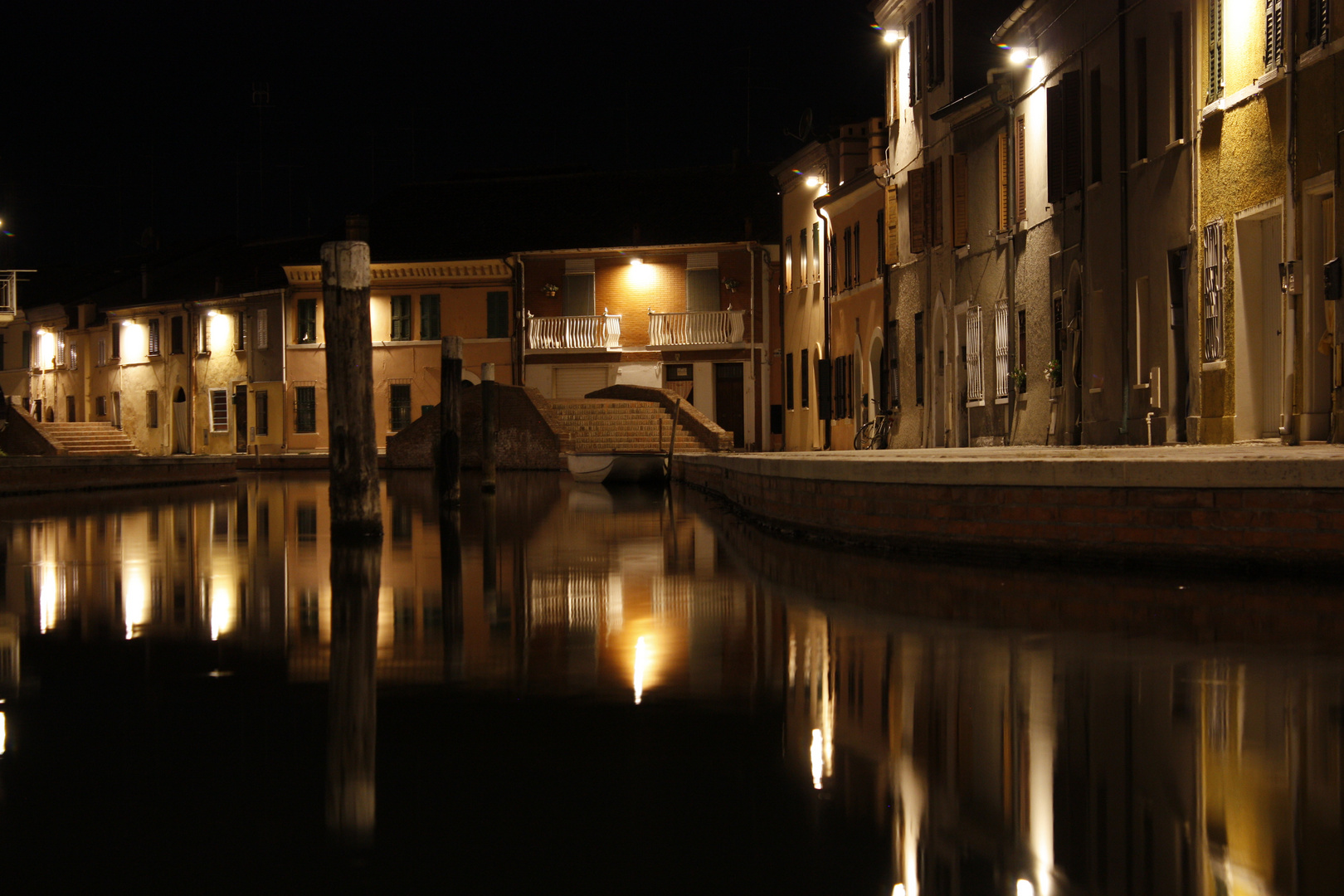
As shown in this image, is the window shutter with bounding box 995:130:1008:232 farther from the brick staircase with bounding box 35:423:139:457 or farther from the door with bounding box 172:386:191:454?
the door with bounding box 172:386:191:454

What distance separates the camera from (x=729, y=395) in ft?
153

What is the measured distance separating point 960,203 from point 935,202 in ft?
4.63

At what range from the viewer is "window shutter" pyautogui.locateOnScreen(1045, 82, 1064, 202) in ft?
66.8

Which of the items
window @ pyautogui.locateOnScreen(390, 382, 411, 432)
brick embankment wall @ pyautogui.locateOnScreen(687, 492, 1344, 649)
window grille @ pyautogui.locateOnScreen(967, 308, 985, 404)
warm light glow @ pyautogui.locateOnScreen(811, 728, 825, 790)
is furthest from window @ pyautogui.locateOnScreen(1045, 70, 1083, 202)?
window @ pyautogui.locateOnScreen(390, 382, 411, 432)

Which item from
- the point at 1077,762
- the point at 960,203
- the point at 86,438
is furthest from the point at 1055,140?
the point at 86,438

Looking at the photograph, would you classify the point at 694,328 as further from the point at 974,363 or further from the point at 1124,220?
the point at 1124,220

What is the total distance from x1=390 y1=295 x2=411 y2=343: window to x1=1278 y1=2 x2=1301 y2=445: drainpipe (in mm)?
38347

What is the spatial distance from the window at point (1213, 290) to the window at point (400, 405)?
3672 cm

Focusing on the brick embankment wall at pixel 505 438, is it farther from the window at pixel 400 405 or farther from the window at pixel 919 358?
the window at pixel 919 358

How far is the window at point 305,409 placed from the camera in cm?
5088

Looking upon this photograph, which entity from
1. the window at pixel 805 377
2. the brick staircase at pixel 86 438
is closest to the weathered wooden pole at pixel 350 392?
the window at pixel 805 377

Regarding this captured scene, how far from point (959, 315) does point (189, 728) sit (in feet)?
71.0

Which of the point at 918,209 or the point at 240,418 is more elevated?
the point at 918,209

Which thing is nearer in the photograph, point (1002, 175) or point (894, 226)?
point (1002, 175)
